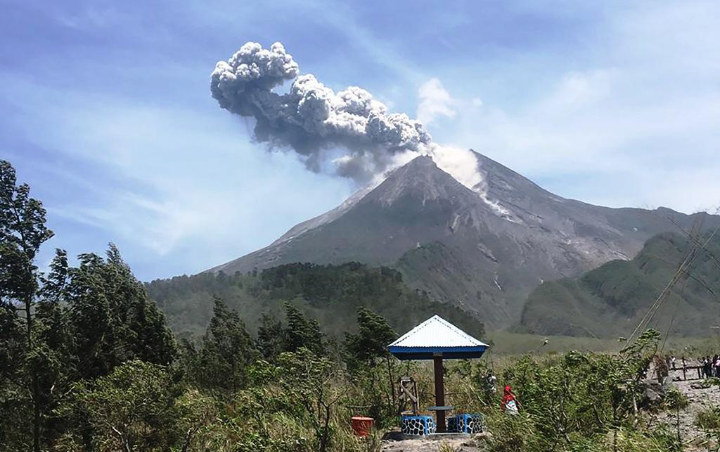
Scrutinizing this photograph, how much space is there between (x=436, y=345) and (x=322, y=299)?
73.8 meters

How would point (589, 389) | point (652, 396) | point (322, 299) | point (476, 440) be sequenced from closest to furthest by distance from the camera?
point (589, 389) → point (476, 440) → point (652, 396) → point (322, 299)

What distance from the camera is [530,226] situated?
171000 millimetres

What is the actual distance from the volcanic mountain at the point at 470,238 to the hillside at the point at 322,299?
34.8m

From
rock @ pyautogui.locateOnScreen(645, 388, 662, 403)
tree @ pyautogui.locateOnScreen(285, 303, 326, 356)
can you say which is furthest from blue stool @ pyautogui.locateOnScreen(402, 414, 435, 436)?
tree @ pyautogui.locateOnScreen(285, 303, 326, 356)

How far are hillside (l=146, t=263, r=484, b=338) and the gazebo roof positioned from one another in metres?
58.2

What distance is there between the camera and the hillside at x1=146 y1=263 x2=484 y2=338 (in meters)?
84.5

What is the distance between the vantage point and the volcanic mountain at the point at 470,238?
142875mm

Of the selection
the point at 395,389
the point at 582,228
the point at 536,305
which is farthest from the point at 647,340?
the point at 582,228

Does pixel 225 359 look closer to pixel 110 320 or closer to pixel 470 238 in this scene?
pixel 110 320

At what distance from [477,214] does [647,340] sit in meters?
161

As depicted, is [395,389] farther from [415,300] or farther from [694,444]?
[415,300]

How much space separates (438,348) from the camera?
55.2 ft

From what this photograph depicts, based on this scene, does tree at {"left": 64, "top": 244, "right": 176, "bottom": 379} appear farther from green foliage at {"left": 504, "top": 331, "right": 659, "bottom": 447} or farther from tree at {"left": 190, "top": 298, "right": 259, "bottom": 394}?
green foliage at {"left": 504, "top": 331, "right": 659, "bottom": 447}

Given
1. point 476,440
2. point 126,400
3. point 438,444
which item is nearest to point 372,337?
point 438,444
